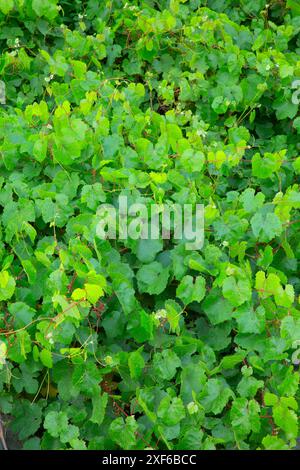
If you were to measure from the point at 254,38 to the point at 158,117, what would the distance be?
0.73 meters

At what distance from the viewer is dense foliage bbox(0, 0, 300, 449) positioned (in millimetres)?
1535

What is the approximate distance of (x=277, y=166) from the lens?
2.03 metres

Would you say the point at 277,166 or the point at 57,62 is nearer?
the point at 277,166

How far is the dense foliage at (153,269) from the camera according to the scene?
5.04ft

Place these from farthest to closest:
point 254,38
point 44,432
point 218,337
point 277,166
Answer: point 254,38 → point 277,166 → point 218,337 → point 44,432

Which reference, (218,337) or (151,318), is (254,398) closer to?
(218,337)

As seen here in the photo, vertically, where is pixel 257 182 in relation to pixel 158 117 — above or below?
below

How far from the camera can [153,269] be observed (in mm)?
1764

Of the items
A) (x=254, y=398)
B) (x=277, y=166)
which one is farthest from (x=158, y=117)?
(x=254, y=398)

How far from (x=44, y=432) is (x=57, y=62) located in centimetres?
149

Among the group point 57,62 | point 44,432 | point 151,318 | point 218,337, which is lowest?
point 44,432

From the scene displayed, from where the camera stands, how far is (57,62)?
8.25 ft
